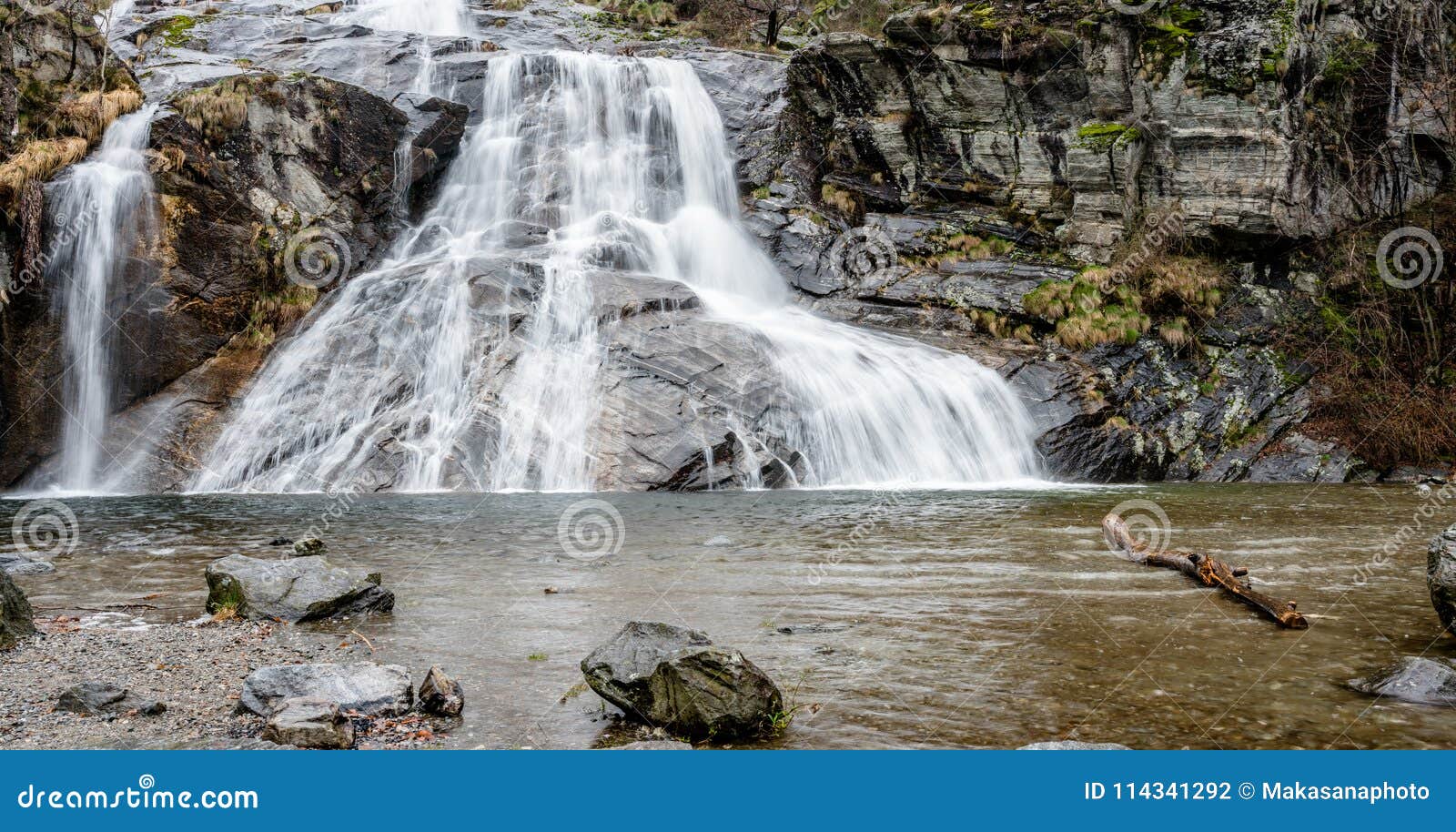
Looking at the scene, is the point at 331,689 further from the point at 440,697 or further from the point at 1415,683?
the point at 1415,683

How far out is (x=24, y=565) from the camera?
825cm

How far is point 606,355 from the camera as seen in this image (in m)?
15.5

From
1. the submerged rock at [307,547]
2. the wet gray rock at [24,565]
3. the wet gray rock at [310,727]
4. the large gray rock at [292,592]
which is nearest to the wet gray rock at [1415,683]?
the wet gray rock at [310,727]

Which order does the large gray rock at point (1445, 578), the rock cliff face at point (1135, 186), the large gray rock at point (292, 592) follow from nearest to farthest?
the large gray rock at point (1445, 578) → the large gray rock at point (292, 592) → the rock cliff face at point (1135, 186)

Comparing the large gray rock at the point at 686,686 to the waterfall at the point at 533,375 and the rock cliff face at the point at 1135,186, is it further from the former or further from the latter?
the rock cliff face at the point at 1135,186

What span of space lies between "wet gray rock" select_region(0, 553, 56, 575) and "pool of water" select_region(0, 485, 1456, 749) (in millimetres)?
251

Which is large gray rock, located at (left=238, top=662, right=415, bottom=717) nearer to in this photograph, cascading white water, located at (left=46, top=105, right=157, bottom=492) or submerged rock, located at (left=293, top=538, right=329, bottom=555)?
submerged rock, located at (left=293, top=538, right=329, bottom=555)

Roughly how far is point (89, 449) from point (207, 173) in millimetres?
5409

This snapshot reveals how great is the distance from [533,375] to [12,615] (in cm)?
985

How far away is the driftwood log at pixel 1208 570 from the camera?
588 centimetres

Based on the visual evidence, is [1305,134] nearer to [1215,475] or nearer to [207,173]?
[1215,475]

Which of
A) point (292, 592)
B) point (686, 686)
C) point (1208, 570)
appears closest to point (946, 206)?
point (1208, 570)

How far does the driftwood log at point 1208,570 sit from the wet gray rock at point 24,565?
30.7 ft

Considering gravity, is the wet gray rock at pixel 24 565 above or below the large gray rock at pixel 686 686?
below
